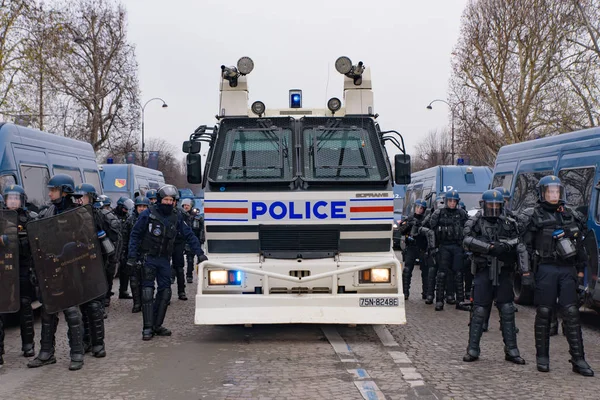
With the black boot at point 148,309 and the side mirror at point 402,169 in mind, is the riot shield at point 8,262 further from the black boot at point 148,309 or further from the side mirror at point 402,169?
the side mirror at point 402,169

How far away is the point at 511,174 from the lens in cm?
1291

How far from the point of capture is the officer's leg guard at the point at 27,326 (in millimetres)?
7617

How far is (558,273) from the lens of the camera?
6977 millimetres

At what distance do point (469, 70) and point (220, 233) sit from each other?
105ft

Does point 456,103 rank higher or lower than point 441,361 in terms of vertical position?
higher

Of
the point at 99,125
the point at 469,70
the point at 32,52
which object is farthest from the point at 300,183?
the point at 99,125

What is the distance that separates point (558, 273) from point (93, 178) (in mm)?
10576

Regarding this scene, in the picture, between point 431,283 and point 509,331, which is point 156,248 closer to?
point 509,331

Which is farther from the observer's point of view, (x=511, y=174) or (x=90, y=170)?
(x=90, y=170)

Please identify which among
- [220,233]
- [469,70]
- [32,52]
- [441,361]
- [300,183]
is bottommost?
[441,361]

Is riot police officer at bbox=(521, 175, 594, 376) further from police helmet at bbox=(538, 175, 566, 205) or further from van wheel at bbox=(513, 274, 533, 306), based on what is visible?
van wheel at bbox=(513, 274, 533, 306)

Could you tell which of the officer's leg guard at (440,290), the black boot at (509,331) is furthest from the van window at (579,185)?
the black boot at (509,331)

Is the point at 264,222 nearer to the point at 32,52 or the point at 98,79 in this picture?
the point at 32,52

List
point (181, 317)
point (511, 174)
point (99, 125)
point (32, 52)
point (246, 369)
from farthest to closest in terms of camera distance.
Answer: point (99, 125)
point (32, 52)
point (511, 174)
point (181, 317)
point (246, 369)
